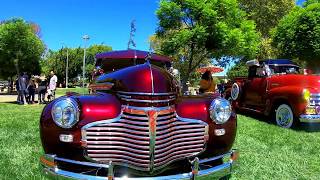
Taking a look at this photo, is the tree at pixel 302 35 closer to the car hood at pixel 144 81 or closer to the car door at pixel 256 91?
the car door at pixel 256 91

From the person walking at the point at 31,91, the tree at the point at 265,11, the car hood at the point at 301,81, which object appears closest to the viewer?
the car hood at the point at 301,81

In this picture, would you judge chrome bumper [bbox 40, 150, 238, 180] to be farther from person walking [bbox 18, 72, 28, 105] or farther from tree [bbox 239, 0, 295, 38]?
tree [bbox 239, 0, 295, 38]

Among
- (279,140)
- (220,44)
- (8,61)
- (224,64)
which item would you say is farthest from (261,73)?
(8,61)

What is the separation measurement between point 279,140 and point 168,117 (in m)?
4.83

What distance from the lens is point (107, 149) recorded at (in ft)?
13.2

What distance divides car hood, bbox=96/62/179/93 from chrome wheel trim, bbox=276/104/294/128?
653cm

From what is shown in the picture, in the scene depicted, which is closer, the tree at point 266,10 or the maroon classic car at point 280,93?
the maroon classic car at point 280,93

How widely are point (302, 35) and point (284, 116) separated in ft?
38.6

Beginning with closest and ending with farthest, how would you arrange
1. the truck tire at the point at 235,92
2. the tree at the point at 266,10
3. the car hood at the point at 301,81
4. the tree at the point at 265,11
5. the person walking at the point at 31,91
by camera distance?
the car hood at the point at 301,81 < the truck tire at the point at 235,92 < the person walking at the point at 31,91 < the tree at the point at 265,11 < the tree at the point at 266,10

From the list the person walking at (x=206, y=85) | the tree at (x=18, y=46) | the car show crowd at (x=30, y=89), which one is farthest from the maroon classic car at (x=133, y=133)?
the tree at (x=18, y=46)

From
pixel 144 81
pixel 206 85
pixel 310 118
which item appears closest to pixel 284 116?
pixel 310 118

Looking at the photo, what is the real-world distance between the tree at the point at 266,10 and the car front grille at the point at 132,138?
28.9 metres

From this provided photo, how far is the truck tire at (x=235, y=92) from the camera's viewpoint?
42.3 feet

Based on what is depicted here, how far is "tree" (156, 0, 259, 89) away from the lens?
1789 centimetres
